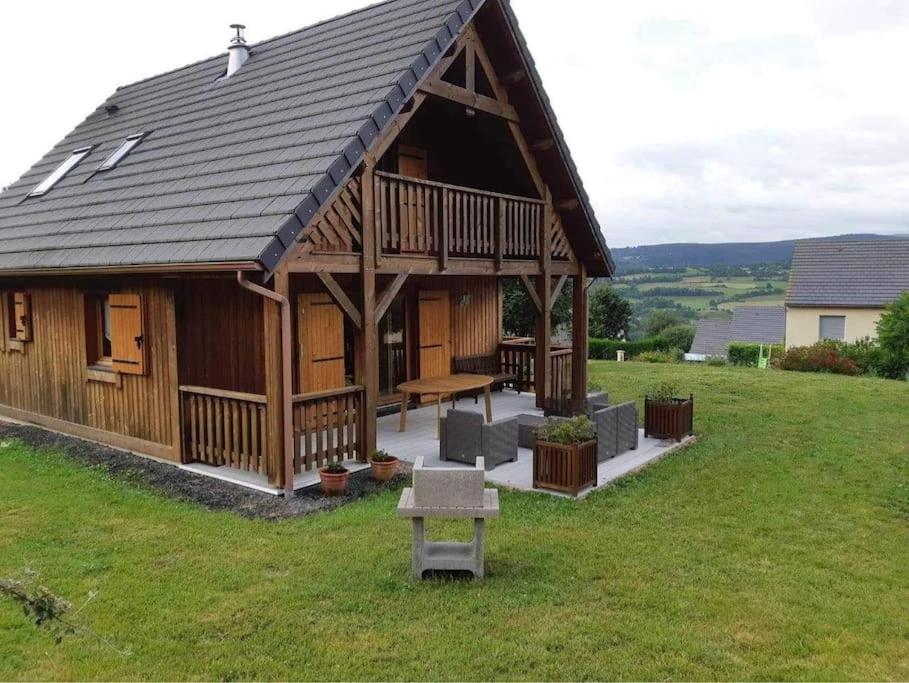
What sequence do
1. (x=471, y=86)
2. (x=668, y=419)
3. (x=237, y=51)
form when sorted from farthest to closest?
(x=237, y=51) → (x=668, y=419) → (x=471, y=86)

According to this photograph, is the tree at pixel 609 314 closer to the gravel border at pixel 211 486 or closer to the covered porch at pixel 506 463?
the covered porch at pixel 506 463

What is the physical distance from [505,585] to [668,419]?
5.47 meters

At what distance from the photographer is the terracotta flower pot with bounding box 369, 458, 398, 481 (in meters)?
7.39

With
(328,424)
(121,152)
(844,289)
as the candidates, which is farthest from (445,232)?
(844,289)

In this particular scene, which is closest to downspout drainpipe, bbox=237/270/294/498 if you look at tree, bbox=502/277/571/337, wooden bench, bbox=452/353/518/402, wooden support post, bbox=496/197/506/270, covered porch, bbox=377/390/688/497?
covered porch, bbox=377/390/688/497

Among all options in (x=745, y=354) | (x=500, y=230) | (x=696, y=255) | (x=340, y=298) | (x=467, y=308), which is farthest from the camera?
(x=696, y=255)

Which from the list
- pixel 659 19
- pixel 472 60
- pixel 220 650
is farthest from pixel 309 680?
pixel 659 19

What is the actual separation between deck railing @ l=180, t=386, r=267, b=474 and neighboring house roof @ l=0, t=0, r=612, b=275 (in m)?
1.56

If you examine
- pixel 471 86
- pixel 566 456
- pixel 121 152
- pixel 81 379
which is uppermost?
pixel 471 86

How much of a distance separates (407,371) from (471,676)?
27.3 feet

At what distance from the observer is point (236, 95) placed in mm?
10172

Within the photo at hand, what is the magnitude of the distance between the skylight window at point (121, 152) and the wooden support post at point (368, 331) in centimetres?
548

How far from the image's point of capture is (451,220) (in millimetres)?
9234

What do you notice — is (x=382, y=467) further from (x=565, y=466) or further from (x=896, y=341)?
(x=896, y=341)
